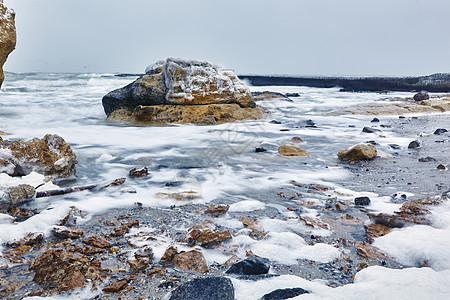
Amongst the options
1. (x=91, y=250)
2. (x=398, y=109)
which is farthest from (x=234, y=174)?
(x=398, y=109)

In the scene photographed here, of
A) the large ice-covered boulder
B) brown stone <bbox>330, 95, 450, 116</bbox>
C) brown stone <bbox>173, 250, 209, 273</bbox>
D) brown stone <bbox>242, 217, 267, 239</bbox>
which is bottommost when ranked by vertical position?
brown stone <bbox>242, 217, 267, 239</bbox>

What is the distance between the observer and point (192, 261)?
1.86m

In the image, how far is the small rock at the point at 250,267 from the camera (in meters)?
1.71

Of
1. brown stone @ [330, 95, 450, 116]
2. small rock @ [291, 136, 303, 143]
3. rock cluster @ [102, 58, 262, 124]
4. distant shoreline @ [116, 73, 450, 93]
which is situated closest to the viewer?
small rock @ [291, 136, 303, 143]

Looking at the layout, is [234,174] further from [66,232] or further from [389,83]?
[389,83]

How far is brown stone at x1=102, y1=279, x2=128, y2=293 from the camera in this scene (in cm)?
155

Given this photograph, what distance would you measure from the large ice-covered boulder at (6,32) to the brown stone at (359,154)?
4799 mm

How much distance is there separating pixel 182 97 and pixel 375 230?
7500 mm

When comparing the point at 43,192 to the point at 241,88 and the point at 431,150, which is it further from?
the point at 241,88

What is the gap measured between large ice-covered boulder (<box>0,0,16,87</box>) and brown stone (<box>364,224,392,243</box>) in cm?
431

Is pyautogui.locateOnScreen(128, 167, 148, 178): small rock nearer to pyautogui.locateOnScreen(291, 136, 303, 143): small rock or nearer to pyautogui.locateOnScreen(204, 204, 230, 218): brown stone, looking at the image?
pyautogui.locateOnScreen(204, 204, 230, 218): brown stone

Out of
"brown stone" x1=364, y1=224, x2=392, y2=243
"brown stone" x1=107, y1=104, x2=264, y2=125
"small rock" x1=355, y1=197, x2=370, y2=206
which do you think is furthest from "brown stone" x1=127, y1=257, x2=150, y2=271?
"brown stone" x1=107, y1=104, x2=264, y2=125

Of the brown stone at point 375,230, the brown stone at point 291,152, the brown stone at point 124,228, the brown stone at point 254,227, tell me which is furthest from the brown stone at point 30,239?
the brown stone at point 291,152

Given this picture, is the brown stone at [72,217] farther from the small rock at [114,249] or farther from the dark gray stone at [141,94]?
the dark gray stone at [141,94]
